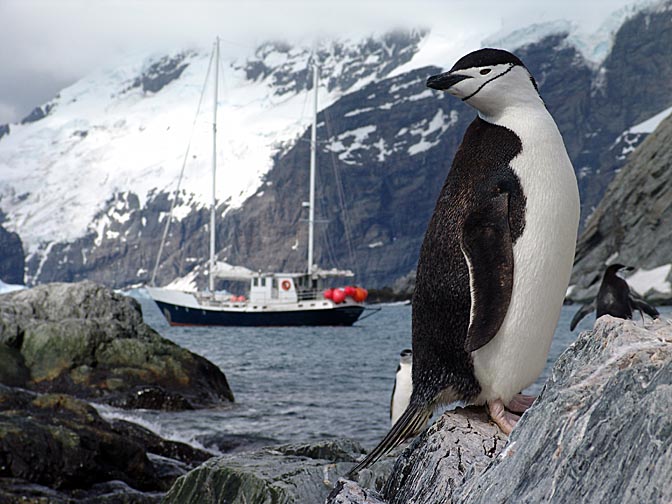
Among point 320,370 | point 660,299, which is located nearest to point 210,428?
point 320,370

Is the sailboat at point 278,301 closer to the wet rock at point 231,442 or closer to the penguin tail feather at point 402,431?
the wet rock at point 231,442

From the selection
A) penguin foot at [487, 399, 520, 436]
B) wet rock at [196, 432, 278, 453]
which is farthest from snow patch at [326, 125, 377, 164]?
penguin foot at [487, 399, 520, 436]

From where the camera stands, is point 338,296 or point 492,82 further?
point 338,296

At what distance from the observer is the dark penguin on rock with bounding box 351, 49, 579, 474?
3.02 metres

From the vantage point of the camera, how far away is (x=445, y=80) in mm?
3225

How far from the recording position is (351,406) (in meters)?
13.9

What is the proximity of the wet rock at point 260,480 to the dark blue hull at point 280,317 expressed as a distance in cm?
4090

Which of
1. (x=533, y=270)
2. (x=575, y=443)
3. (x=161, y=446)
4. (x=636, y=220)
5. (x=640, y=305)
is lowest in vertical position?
(x=161, y=446)

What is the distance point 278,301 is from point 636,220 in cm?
3404

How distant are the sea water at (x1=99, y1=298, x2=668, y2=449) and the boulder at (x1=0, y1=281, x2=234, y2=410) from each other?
1.63ft

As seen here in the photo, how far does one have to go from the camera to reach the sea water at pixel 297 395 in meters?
11.1

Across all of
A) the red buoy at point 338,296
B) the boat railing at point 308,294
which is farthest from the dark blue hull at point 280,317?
the boat railing at point 308,294

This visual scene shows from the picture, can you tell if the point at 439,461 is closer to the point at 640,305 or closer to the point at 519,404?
the point at 519,404

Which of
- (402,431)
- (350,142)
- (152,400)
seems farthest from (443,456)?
(350,142)
